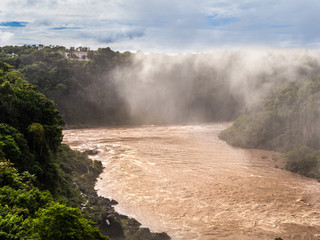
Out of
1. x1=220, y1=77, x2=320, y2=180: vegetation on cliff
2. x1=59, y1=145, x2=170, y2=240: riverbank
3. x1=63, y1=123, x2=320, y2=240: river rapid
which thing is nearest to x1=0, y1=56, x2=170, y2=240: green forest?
x1=59, y1=145, x2=170, y2=240: riverbank

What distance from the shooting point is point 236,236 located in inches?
1134

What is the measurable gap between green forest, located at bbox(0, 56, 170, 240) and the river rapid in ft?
11.5

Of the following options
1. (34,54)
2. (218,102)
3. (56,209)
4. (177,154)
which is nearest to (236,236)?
→ (56,209)

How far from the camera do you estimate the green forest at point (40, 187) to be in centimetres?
1197

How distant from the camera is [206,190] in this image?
133 ft

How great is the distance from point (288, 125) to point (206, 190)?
1193 inches

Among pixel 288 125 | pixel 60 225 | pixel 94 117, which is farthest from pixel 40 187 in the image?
pixel 94 117

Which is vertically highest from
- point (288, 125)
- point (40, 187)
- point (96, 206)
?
point (288, 125)

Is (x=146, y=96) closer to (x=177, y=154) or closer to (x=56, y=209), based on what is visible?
(x=177, y=154)

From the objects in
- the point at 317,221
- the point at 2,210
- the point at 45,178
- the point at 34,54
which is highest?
the point at 34,54

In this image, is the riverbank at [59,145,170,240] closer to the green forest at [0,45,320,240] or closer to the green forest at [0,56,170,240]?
the green forest at [0,56,170,240]

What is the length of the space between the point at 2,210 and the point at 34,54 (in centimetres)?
9731

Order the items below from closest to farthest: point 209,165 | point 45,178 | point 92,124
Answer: point 45,178, point 209,165, point 92,124

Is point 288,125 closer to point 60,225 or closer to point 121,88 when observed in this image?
point 60,225
